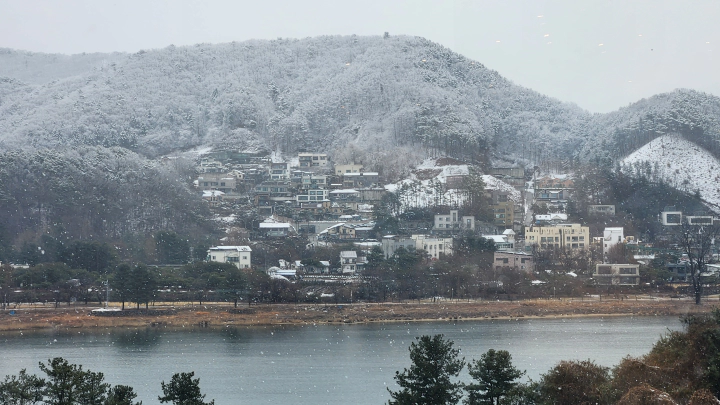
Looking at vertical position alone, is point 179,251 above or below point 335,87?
below

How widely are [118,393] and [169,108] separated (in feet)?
136

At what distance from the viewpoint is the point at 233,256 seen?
25.4m

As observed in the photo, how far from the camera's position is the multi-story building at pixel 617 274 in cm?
2308

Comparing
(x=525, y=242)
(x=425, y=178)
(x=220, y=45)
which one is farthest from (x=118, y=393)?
(x=220, y=45)

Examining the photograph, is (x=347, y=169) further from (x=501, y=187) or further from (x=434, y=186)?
(x=501, y=187)

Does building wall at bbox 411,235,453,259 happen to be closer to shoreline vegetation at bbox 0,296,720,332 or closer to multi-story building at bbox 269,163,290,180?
shoreline vegetation at bbox 0,296,720,332

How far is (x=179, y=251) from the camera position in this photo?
2558 centimetres

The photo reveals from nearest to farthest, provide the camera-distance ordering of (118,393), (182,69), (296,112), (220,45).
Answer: (118,393) < (296,112) < (182,69) < (220,45)

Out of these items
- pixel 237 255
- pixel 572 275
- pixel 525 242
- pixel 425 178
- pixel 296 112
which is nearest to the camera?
pixel 572 275

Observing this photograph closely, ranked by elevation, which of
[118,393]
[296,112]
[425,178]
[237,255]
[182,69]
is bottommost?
[118,393]

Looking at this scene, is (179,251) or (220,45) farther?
(220,45)

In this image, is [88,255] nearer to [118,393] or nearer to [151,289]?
[151,289]

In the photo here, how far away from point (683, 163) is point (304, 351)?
2216 cm

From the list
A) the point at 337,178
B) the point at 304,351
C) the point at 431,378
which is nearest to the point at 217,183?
the point at 337,178
